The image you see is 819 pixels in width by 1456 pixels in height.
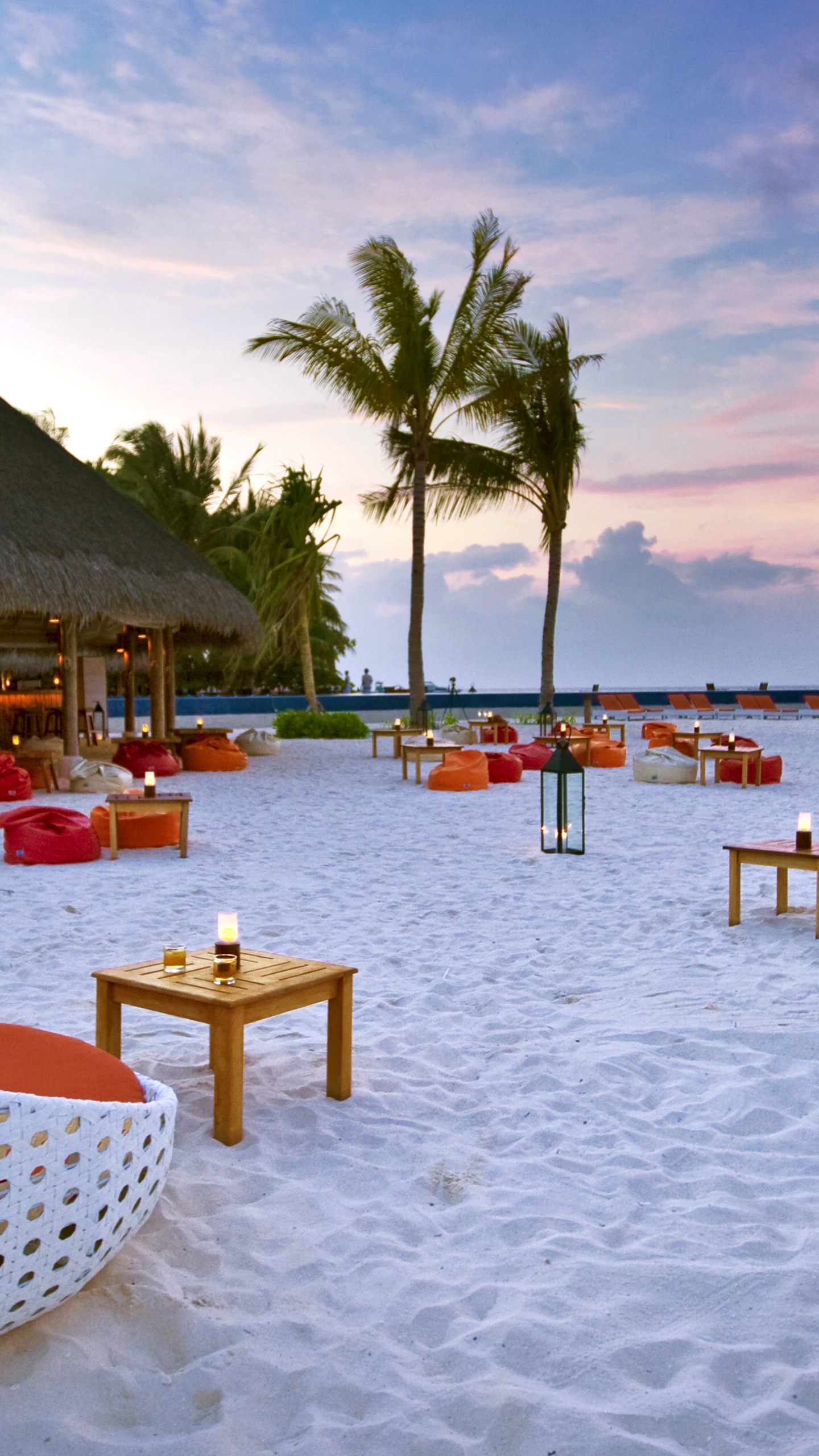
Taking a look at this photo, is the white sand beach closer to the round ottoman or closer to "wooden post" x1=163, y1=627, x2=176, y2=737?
the round ottoman

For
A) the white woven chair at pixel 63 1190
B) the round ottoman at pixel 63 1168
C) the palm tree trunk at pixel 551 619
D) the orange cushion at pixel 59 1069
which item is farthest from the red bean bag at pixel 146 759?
the white woven chair at pixel 63 1190

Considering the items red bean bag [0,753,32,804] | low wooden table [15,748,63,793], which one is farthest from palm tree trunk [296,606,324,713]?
red bean bag [0,753,32,804]

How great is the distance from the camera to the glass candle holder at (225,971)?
3035 millimetres

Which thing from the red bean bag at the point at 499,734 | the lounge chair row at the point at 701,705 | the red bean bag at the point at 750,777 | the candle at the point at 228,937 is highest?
the lounge chair row at the point at 701,705

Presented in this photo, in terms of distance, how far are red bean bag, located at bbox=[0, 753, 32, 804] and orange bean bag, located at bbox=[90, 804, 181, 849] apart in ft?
9.42

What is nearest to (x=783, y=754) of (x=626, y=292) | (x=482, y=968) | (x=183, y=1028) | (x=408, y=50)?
(x=626, y=292)

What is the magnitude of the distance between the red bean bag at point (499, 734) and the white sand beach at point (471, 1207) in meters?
11.0

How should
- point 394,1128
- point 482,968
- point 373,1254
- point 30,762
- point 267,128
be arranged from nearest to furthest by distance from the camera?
point 373,1254 < point 394,1128 < point 482,968 < point 30,762 < point 267,128

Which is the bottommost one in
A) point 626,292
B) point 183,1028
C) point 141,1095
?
point 183,1028

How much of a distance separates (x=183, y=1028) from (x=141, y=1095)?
63.9 inches

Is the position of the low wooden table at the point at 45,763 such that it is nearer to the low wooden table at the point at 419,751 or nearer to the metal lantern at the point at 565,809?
the low wooden table at the point at 419,751

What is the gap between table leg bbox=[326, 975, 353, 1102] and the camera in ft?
10.6

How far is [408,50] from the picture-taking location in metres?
11.5

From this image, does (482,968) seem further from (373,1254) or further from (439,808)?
(439,808)
